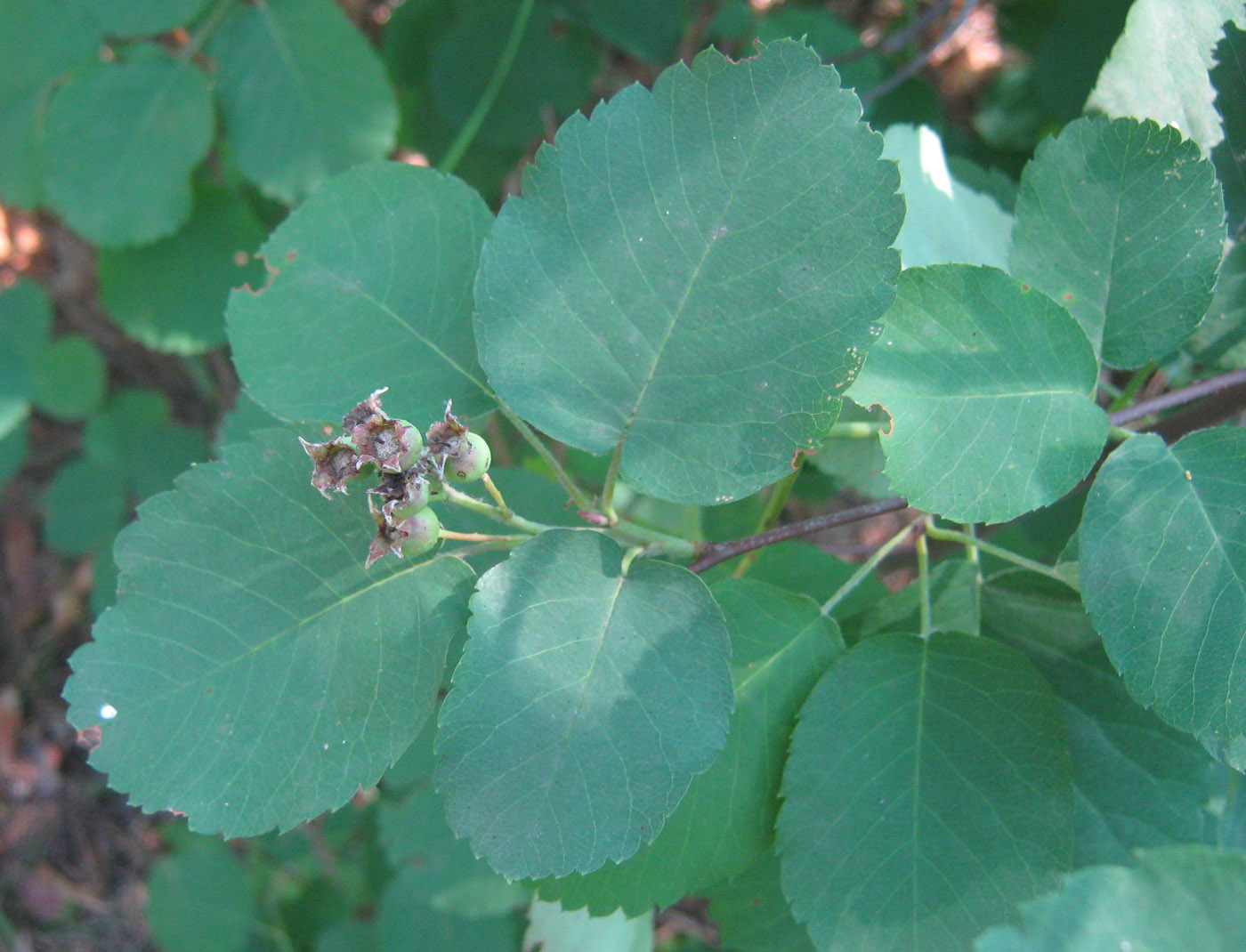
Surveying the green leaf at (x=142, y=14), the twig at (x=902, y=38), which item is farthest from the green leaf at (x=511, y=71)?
the twig at (x=902, y=38)

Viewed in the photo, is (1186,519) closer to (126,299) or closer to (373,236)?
(373,236)

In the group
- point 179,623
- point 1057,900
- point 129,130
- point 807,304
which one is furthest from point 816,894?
point 129,130

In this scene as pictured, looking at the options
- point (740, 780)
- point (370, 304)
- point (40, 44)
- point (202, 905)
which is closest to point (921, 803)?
point (740, 780)

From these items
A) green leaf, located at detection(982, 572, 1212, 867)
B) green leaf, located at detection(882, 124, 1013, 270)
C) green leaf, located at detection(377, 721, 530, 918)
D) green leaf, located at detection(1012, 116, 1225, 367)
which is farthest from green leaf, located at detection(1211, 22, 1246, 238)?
green leaf, located at detection(377, 721, 530, 918)

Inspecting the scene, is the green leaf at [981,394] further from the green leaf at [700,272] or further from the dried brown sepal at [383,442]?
the dried brown sepal at [383,442]

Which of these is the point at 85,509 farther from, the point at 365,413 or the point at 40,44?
the point at 365,413

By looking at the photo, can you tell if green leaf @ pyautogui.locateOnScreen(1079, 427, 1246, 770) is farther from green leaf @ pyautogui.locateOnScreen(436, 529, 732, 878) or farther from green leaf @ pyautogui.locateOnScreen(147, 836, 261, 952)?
green leaf @ pyautogui.locateOnScreen(147, 836, 261, 952)

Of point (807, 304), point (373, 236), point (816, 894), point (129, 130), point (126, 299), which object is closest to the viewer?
point (807, 304)
